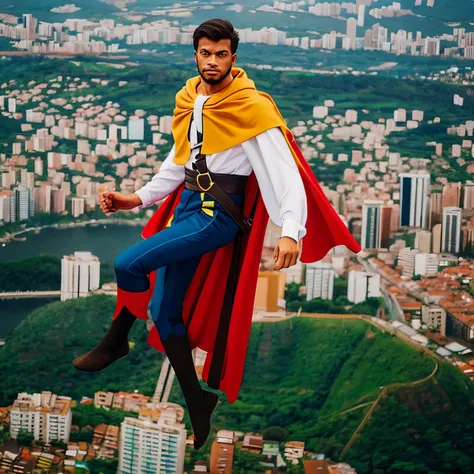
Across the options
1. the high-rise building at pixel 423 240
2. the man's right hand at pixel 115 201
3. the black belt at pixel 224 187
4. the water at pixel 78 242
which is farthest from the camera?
the high-rise building at pixel 423 240

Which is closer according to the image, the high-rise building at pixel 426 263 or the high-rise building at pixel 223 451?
the high-rise building at pixel 223 451

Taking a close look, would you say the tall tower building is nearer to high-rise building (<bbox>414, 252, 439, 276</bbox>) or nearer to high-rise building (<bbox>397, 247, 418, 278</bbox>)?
high-rise building (<bbox>397, 247, 418, 278</bbox>)

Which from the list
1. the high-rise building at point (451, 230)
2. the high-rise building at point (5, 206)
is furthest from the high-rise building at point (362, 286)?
the high-rise building at point (5, 206)

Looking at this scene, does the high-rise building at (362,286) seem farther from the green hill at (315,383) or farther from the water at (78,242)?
the water at (78,242)

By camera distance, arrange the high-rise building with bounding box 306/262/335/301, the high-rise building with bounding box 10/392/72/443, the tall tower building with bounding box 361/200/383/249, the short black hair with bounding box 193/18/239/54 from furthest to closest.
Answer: the tall tower building with bounding box 361/200/383/249, the high-rise building with bounding box 306/262/335/301, the high-rise building with bounding box 10/392/72/443, the short black hair with bounding box 193/18/239/54

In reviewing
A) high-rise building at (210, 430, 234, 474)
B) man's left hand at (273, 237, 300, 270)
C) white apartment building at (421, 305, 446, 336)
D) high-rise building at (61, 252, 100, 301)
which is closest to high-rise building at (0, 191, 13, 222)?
high-rise building at (61, 252, 100, 301)

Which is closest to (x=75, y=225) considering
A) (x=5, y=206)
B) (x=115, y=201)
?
(x=5, y=206)

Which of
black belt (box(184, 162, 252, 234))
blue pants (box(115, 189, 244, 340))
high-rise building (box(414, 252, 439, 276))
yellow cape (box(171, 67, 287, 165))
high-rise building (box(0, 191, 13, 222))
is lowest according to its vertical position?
high-rise building (box(414, 252, 439, 276))
